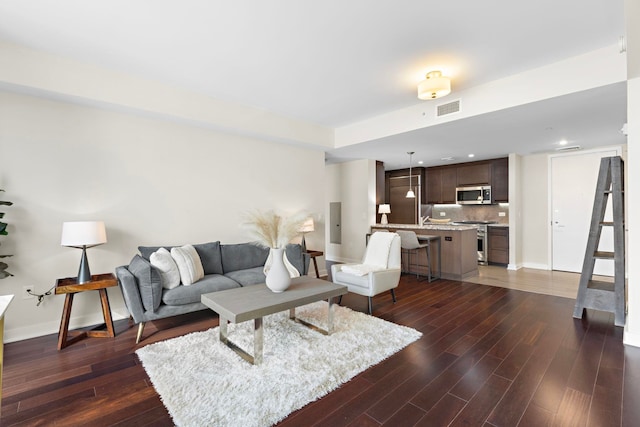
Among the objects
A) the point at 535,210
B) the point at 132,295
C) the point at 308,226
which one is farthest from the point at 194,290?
the point at 535,210

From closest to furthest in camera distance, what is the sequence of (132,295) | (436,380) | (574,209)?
(436,380)
(132,295)
(574,209)

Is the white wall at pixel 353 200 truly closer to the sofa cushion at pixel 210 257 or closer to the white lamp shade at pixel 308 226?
the white lamp shade at pixel 308 226

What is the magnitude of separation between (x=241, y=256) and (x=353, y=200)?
3.53m

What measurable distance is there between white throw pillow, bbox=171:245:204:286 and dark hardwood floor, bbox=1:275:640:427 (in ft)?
1.64

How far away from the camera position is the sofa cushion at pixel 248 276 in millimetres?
3633

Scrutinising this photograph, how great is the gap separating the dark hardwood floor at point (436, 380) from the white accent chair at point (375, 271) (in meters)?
0.47

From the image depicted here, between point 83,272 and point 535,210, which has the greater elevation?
point 535,210

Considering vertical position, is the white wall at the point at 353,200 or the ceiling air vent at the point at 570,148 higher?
the ceiling air vent at the point at 570,148

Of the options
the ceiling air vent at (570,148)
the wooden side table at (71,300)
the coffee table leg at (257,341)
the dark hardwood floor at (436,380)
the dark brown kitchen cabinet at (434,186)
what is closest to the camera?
the dark hardwood floor at (436,380)

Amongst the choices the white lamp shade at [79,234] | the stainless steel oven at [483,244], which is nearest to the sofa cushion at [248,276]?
the white lamp shade at [79,234]

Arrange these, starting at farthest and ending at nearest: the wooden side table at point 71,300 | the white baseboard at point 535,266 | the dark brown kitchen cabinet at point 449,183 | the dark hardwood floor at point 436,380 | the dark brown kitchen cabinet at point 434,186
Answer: the dark brown kitchen cabinet at point 434,186, the dark brown kitchen cabinet at point 449,183, the white baseboard at point 535,266, the wooden side table at point 71,300, the dark hardwood floor at point 436,380

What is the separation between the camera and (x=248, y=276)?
3.72 meters

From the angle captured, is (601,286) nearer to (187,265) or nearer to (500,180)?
(500,180)

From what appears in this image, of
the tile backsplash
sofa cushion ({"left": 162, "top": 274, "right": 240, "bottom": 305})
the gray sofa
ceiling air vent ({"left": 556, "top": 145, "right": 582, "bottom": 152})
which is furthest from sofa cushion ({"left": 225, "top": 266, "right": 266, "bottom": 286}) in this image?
ceiling air vent ({"left": 556, "top": 145, "right": 582, "bottom": 152})
